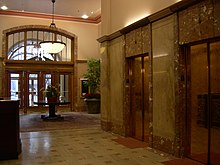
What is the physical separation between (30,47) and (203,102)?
458 inches

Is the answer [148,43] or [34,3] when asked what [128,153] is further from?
[34,3]

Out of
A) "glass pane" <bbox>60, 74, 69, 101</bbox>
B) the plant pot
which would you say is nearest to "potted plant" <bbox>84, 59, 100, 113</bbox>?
the plant pot

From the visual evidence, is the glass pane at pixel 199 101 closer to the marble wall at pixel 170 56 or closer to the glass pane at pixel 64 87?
the marble wall at pixel 170 56

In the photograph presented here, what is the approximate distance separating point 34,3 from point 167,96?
919 centimetres

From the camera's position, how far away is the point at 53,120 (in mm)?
11109

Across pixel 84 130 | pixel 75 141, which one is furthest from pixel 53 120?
pixel 75 141

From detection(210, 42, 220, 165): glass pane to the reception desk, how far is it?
3.72 meters

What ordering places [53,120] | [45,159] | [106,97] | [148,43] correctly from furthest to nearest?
[53,120]
[106,97]
[148,43]
[45,159]

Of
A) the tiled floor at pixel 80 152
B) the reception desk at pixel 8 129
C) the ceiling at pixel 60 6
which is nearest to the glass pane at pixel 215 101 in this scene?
the tiled floor at pixel 80 152

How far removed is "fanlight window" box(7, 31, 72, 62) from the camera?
13979mm

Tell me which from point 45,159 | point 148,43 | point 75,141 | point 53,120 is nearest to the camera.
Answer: point 45,159

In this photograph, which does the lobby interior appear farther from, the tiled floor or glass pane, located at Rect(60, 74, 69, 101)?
glass pane, located at Rect(60, 74, 69, 101)

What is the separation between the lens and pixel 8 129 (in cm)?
505

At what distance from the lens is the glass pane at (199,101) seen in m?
4.84
